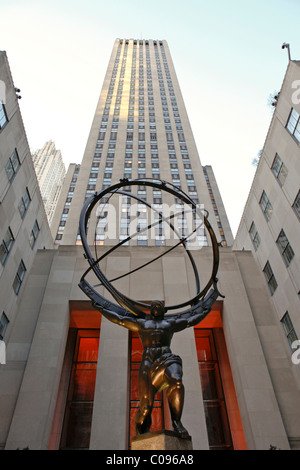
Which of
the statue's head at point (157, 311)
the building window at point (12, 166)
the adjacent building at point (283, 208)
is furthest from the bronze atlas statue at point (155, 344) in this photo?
the building window at point (12, 166)

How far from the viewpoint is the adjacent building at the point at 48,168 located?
472 feet

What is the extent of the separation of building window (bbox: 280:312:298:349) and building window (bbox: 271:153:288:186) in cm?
730

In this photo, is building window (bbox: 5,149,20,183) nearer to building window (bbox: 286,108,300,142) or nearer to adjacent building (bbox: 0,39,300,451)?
adjacent building (bbox: 0,39,300,451)

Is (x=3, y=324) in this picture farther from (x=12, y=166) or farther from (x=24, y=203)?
(x=12, y=166)

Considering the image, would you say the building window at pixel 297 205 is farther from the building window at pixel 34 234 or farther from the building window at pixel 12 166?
the building window at pixel 34 234

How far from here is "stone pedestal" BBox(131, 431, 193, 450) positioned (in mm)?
5770

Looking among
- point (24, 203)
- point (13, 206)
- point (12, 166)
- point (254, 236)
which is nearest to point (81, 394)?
point (13, 206)

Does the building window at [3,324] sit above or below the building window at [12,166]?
below

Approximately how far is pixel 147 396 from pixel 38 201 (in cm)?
1658

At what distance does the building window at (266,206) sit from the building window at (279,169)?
5.60 feet

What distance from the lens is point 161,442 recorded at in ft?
19.0

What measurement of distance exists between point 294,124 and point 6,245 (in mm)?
16318

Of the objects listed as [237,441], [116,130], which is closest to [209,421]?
[237,441]

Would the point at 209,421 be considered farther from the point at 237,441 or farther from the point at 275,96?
the point at 275,96
